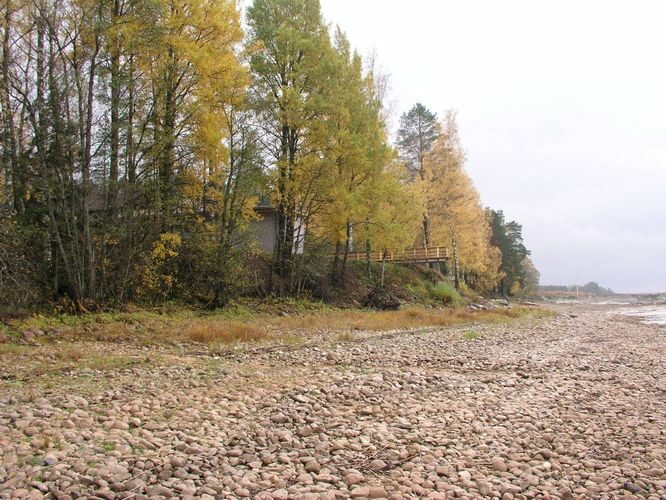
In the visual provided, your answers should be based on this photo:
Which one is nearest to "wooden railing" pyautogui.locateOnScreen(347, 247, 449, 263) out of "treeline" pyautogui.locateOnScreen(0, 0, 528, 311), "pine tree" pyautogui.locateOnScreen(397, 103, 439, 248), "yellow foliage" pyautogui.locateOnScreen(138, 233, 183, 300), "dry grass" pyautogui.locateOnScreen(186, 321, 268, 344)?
"pine tree" pyautogui.locateOnScreen(397, 103, 439, 248)

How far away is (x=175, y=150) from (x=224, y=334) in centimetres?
733

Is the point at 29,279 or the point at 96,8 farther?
the point at 96,8

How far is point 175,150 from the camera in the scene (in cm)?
1616

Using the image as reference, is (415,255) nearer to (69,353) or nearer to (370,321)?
(370,321)

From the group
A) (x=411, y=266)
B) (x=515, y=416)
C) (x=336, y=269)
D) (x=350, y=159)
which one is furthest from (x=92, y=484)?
(x=411, y=266)

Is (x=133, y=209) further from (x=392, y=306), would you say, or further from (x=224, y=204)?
(x=392, y=306)

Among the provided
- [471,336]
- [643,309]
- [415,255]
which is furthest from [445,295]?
[643,309]

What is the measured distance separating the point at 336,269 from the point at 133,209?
12.8 m

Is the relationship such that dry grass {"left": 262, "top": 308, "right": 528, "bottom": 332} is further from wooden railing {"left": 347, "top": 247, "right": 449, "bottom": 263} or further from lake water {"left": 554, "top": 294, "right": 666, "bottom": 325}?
lake water {"left": 554, "top": 294, "right": 666, "bottom": 325}

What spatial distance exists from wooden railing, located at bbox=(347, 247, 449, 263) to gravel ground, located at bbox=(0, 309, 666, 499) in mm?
24975

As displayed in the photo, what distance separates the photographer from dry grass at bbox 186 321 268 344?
38.5 feet

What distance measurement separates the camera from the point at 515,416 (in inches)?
254

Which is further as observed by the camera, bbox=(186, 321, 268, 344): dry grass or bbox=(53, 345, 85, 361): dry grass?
bbox=(186, 321, 268, 344): dry grass

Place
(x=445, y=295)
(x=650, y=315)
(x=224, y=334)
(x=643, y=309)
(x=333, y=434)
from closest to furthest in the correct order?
(x=333, y=434) → (x=224, y=334) → (x=445, y=295) → (x=650, y=315) → (x=643, y=309)
